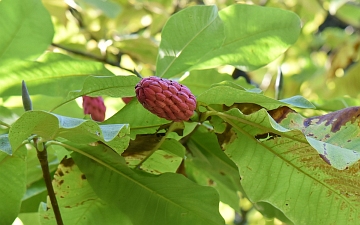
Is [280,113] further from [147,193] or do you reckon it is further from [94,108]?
[94,108]

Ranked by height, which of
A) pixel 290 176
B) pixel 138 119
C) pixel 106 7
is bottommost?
pixel 290 176

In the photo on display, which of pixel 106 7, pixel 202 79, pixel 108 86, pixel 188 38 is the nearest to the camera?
pixel 108 86

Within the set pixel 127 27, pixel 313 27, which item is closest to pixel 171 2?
pixel 127 27

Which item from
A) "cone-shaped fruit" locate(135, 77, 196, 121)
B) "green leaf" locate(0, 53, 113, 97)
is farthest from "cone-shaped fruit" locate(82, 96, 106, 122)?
"cone-shaped fruit" locate(135, 77, 196, 121)

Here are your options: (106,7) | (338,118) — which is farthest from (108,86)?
(106,7)

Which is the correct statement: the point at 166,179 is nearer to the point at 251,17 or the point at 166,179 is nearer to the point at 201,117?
the point at 201,117

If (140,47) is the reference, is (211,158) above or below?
below

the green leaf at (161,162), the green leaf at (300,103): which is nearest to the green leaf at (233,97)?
the green leaf at (300,103)

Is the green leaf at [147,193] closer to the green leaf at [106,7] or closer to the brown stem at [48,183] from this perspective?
the brown stem at [48,183]
